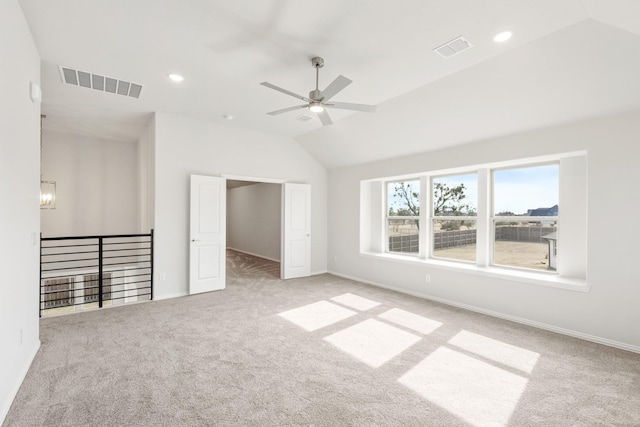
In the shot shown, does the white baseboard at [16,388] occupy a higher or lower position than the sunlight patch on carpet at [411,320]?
higher

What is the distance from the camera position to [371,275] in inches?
230

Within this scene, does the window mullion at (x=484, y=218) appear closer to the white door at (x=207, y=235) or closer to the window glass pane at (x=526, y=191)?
the window glass pane at (x=526, y=191)

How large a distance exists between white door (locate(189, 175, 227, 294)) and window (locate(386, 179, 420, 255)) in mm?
3286

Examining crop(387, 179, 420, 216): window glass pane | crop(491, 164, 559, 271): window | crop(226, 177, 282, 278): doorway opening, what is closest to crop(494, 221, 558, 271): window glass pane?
crop(491, 164, 559, 271): window

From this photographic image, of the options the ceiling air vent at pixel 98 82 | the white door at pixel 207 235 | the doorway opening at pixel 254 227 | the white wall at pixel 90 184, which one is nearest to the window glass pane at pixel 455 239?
the doorway opening at pixel 254 227

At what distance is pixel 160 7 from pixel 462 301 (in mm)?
4951

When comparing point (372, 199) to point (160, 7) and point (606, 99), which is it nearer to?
point (606, 99)

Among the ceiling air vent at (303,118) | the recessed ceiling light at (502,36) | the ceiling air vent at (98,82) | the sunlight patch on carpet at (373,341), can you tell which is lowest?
the sunlight patch on carpet at (373,341)

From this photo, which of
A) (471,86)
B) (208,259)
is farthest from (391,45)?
(208,259)

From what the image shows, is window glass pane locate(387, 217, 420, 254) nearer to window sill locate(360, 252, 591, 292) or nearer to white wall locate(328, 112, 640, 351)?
window sill locate(360, 252, 591, 292)

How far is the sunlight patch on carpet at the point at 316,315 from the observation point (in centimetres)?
368

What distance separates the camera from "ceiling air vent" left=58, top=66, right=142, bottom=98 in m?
3.48

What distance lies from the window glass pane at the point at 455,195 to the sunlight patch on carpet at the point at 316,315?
246 centimetres

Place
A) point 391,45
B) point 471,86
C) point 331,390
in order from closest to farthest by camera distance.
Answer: point 331,390
point 391,45
point 471,86
